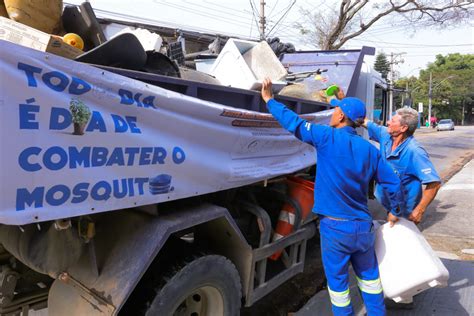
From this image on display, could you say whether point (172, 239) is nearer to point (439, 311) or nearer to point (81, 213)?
point (81, 213)

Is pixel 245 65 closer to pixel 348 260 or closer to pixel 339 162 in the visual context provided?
pixel 339 162

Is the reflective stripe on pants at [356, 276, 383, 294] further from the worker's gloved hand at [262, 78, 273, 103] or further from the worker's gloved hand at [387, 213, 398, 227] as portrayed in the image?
the worker's gloved hand at [262, 78, 273, 103]

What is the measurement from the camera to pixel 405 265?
3.00 meters

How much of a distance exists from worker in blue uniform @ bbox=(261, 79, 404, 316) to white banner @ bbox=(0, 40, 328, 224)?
23.1 inches

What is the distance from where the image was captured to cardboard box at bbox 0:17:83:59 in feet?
6.74

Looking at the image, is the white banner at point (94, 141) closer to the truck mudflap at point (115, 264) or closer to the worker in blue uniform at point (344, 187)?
the truck mudflap at point (115, 264)

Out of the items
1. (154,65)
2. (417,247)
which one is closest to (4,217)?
(154,65)

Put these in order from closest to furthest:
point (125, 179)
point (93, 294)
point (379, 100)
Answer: point (125, 179)
point (93, 294)
point (379, 100)

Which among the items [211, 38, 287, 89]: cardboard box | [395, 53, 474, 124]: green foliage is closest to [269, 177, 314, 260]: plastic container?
[211, 38, 287, 89]: cardboard box

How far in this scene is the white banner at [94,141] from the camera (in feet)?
5.38

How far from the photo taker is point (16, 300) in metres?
2.45

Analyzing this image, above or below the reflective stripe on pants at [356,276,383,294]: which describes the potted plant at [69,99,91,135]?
above

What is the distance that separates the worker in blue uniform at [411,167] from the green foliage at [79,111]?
2558 mm

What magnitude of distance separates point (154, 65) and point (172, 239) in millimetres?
1131
